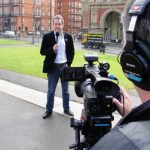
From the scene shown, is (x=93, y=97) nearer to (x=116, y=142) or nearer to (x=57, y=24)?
(x=116, y=142)

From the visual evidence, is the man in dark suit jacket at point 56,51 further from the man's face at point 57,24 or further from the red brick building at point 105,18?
the red brick building at point 105,18

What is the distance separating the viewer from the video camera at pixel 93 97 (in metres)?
2.30

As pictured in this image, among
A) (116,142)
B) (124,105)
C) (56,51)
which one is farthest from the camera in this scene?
(56,51)

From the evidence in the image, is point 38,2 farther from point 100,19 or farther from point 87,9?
point 100,19

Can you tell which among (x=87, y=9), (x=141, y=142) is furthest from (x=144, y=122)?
(x=87, y=9)

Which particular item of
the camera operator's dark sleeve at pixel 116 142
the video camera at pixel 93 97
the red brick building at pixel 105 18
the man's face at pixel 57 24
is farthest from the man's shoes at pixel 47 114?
the red brick building at pixel 105 18

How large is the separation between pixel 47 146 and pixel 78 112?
7.42 ft

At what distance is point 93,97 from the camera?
2.46 m

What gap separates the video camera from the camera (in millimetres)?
2297

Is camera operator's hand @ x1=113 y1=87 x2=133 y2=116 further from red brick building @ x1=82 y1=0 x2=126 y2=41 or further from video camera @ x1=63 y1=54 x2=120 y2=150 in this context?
red brick building @ x1=82 y1=0 x2=126 y2=41

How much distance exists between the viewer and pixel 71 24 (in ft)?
380

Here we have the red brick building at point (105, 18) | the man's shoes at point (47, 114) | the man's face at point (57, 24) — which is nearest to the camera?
the man's face at point (57, 24)

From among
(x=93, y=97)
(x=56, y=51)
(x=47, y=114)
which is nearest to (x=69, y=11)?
(x=47, y=114)

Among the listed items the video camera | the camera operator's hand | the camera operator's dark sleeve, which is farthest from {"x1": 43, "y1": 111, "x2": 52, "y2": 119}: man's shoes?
the camera operator's dark sleeve
